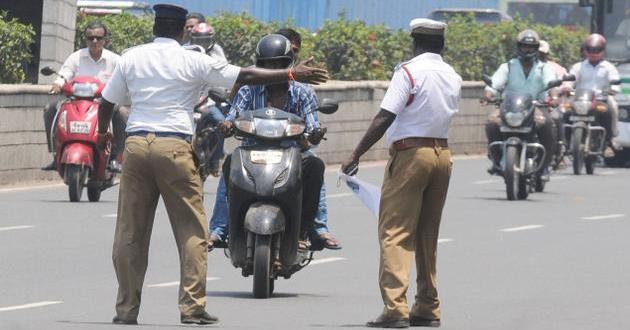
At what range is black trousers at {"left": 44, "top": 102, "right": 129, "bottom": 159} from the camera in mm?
19672

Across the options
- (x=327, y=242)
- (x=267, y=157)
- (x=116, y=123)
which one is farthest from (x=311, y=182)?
(x=116, y=123)

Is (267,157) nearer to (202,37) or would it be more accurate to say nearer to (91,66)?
(91,66)

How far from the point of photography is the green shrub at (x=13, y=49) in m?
23.3

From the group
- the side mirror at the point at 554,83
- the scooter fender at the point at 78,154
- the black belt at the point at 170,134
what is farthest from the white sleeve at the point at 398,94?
the side mirror at the point at 554,83

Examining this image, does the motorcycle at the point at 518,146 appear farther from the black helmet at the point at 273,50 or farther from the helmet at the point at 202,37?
the black helmet at the point at 273,50

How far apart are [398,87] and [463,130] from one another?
20.1 metres

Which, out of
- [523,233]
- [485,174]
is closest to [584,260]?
[523,233]

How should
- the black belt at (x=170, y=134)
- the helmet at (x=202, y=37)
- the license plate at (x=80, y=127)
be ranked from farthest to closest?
the helmet at (x=202, y=37)
the license plate at (x=80, y=127)
the black belt at (x=170, y=134)

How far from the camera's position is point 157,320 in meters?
10.9

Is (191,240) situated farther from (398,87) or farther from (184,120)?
(398,87)

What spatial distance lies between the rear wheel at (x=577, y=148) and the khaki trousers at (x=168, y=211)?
16448mm

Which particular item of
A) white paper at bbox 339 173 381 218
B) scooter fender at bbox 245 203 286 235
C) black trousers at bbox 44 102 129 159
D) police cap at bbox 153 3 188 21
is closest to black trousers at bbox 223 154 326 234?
scooter fender at bbox 245 203 286 235

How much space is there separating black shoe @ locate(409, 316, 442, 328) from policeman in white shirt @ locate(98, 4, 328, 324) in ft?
3.56

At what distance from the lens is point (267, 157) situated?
12.0m
